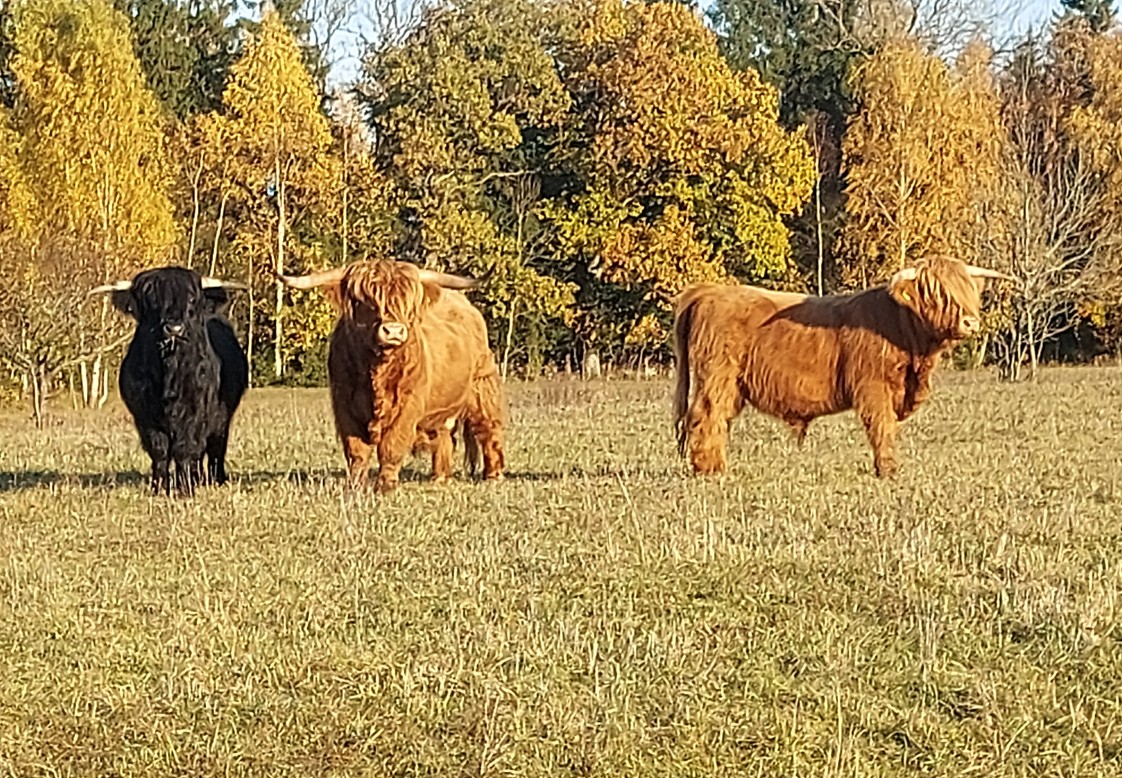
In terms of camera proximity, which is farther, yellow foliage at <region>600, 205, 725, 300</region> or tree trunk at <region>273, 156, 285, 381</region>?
yellow foliage at <region>600, 205, 725, 300</region>

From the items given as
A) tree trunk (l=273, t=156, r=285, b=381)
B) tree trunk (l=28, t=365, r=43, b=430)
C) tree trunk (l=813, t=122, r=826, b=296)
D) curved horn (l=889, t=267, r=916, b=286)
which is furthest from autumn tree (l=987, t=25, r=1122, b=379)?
curved horn (l=889, t=267, r=916, b=286)

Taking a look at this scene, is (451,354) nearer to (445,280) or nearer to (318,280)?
(445,280)

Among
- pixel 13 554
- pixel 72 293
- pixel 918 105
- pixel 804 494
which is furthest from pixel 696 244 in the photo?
pixel 13 554

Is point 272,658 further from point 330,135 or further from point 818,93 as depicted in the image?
point 818,93

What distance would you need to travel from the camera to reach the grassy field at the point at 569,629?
4613 mm

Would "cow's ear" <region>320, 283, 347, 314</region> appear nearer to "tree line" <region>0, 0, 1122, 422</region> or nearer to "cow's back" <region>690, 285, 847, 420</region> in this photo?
"cow's back" <region>690, 285, 847, 420</region>

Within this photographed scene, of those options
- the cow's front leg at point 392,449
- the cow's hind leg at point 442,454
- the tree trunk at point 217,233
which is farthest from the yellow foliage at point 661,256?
the cow's front leg at point 392,449

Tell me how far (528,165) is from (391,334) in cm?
2801

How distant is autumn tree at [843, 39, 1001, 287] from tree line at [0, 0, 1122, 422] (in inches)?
2.5

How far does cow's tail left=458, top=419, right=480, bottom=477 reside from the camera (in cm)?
1172

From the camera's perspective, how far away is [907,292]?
1121 centimetres

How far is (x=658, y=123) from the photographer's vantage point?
116 feet

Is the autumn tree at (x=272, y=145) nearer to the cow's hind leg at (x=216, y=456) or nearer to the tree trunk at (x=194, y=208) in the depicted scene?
the tree trunk at (x=194, y=208)

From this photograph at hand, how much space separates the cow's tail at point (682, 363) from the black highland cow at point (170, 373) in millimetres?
3380
